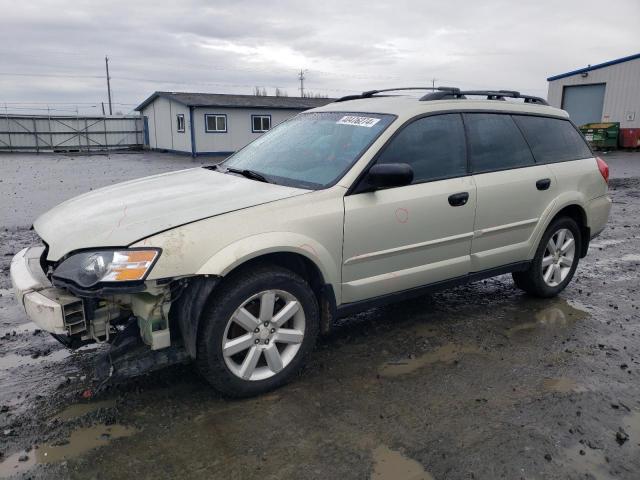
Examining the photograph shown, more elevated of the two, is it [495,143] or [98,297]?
[495,143]

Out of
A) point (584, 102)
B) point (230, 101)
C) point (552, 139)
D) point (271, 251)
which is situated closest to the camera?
point (271, 251)

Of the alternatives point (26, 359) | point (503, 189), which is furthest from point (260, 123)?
point (26, 359)

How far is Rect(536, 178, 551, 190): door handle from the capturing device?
454 cm

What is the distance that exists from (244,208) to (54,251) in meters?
1.09

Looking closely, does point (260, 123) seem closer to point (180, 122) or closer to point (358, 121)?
point (180, 122)

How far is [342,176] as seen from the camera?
3.49 m

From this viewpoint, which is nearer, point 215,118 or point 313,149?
point 313,149

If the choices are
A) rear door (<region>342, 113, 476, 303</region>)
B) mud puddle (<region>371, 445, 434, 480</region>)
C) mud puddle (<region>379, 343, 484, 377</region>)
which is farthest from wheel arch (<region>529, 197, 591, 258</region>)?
mud puddle (<region>371, 445, 434, 480</region>)

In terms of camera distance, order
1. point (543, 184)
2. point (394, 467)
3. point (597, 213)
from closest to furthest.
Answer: point (394, 467), point (543, 184), point (597, 213)

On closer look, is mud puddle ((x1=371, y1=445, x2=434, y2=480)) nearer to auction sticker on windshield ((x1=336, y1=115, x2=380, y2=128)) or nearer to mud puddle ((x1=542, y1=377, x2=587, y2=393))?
mud puddle ((x1=542, y1=377, x2=587, y2=393))

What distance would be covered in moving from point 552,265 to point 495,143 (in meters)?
1.43

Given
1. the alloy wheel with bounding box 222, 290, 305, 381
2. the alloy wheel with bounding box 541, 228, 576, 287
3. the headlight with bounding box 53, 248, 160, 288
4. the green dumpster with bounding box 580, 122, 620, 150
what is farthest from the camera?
the green dumpster with bounding box 580, 122, 620, 150

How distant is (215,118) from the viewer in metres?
28.0

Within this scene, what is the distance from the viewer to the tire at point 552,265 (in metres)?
4.84
